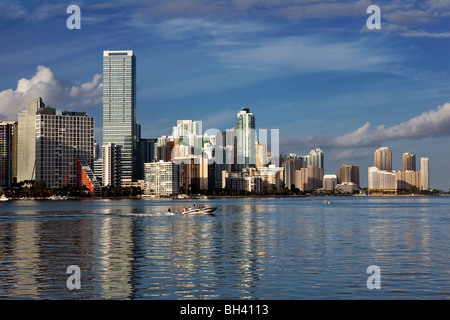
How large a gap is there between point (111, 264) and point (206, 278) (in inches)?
442

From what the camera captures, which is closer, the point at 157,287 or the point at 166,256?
the point at 157,287

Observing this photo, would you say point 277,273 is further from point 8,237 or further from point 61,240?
point 8,237

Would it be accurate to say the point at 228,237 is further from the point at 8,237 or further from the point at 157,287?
the point at 157,287

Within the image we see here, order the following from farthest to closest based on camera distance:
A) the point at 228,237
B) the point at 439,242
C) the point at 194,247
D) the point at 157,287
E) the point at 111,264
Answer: the point at 228,237
the point at 439,242
the point at 194,247
the point at 111,264
the point at 157,287

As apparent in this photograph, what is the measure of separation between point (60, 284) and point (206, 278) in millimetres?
9934

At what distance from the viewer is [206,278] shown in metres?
40.1

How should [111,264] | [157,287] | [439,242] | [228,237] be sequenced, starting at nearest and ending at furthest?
[157,287], [111,264], [439,242], [228,237]
